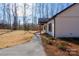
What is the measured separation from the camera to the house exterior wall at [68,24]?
57.7 feet

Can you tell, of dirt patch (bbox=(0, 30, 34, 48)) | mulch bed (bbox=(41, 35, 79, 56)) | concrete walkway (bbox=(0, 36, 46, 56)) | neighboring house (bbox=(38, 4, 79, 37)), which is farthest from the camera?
neighboring house (bbox=(38, 4, 79, 37))

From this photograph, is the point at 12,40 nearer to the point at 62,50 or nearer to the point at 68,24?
the point at 68,24

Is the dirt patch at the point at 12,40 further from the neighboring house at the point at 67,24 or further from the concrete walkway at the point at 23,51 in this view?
→ the neighboring house at the point at 67,24

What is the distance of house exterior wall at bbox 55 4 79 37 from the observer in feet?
57.7

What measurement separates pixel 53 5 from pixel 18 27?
1187cm

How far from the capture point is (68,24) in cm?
1769

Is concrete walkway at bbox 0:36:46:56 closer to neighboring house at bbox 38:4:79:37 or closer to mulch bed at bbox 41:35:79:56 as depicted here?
mulch bed at bbox 41:35:79:56

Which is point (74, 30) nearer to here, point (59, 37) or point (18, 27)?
point (59, 37)

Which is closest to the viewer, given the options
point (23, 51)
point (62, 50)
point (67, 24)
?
point (23, 51)

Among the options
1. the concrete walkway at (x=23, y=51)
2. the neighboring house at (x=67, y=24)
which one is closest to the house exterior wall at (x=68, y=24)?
the neighboring house at (x=67, y=24)

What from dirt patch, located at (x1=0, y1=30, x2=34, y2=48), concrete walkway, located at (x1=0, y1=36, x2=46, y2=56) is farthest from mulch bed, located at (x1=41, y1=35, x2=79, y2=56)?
dirt patch, located at (x1=0, y1=30, x2=34, y2=48)

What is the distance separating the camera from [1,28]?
4212 cm

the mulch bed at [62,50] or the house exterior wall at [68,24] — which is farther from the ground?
the house exterior wall at [68,24]

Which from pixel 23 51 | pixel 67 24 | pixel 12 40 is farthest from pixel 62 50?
pixel 12 40
